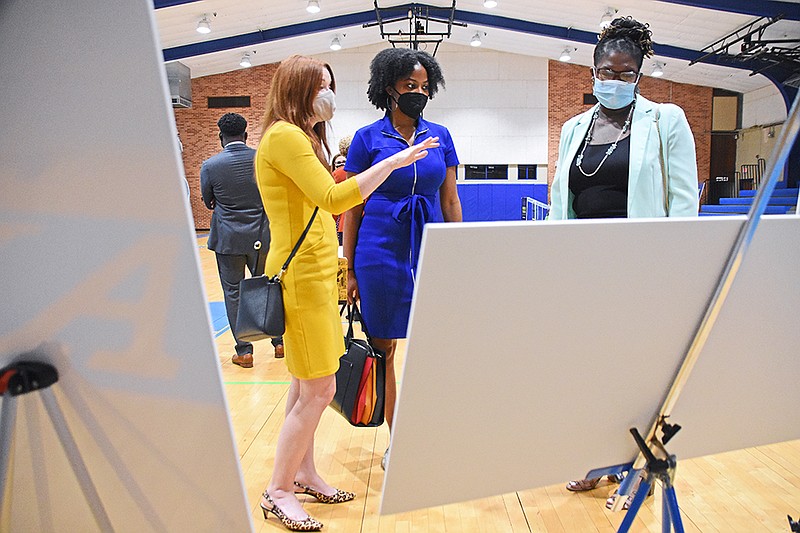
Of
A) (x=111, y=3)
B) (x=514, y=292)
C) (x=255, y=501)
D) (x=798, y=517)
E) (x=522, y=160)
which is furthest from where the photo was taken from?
(x=522, y=160)

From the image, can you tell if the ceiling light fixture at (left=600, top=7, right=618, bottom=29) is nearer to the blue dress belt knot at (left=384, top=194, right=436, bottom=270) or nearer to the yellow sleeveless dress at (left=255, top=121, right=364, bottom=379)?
the blue dress belt knot at (left=384, top=194, right=436, bottom=270)

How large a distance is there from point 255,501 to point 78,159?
1968 millimetres

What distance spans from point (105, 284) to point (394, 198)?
1.67 meters

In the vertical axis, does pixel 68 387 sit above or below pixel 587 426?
above

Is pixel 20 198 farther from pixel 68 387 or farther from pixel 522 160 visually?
pixel 522 160

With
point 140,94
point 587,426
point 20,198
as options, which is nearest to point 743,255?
point 587,426

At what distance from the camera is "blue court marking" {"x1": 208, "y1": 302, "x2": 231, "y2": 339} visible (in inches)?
210

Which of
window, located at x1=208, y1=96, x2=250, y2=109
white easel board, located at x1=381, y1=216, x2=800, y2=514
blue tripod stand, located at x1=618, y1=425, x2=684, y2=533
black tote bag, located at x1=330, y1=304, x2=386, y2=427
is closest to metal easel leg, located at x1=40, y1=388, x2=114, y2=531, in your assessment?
white easel board, located at x1=381, y1=216, x2=800, y2=514

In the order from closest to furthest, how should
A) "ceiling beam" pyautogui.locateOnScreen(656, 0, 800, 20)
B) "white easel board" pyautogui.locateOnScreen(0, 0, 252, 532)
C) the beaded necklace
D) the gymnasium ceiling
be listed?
"white easel board" pyautogui.locateOnScreen(0, 0, 252, 532)
the beaded necklace
"ceiling beam" pyautogui.locateOnScreen(656, 0, 800, 20)
the gymnasium ceiling

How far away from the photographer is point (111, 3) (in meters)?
0.56

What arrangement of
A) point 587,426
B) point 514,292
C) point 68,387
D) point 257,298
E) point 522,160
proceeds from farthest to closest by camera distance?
point 522,160 → point 257,298 → point 587,426 → point 514,292 → point 68,387

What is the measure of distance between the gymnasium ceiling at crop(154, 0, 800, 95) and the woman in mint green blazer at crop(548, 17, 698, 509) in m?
9.60

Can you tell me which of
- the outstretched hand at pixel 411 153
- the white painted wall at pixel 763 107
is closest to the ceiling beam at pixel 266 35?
the white painted wall at pixel 763 107

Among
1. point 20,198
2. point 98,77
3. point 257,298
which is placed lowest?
point 257,298
